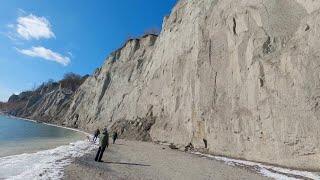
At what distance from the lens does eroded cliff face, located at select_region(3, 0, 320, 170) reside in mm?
19500

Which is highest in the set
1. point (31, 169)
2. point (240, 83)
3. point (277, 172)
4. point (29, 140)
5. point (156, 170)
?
point (240, 83)

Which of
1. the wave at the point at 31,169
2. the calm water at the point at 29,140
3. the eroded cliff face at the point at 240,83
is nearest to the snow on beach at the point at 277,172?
the eroded cliff face at the point at 240,83

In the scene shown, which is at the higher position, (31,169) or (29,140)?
(29,140)

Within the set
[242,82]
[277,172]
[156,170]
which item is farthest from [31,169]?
[242,82]

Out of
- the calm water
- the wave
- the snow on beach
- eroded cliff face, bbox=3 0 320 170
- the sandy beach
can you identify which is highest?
eroded cliff face, bbox=3 0 320 170

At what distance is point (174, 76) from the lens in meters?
38.8

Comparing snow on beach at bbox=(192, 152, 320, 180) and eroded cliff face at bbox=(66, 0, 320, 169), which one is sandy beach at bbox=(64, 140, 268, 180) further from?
eroded cliff face at bbox=(66, 0, 320, 169)

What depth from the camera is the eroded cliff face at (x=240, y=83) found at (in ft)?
64.0

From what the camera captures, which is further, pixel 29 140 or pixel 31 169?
pixel 29 140

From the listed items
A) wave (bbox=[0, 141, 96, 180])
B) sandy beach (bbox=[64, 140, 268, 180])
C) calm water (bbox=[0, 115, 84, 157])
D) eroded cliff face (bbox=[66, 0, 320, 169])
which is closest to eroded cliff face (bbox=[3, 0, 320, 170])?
eroded cliff face (bbox=[66, 0, 320, 169])

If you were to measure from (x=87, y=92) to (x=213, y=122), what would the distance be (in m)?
62.2

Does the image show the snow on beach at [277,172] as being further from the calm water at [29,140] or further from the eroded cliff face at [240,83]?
the calm water at [29,140]

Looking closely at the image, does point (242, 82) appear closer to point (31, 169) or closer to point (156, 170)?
point (156, 170)

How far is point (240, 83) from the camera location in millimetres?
25000
